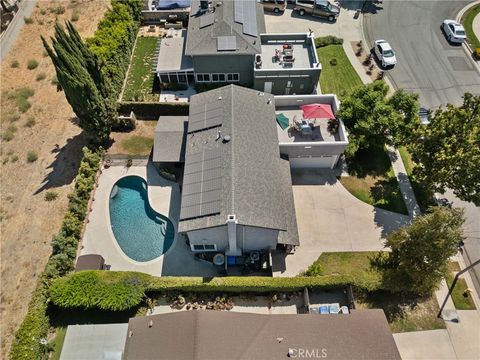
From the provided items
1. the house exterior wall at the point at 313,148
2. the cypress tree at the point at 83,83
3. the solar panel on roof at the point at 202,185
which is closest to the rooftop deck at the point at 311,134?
the house exterior wall at the point at 313,148

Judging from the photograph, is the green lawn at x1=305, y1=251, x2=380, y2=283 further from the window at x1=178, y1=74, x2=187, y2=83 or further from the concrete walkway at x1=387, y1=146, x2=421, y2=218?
the window at x1=178, y1=74, x2=187, y2=83

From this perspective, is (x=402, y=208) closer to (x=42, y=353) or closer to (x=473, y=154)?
(x=473, y=154)

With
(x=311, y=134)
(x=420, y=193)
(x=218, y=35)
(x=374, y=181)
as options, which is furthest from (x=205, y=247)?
(x=218, y=35)

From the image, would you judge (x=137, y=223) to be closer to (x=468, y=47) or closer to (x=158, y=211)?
(x=158, y=211)

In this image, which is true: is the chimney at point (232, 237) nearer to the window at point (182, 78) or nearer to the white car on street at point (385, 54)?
the window at point (182, 78)

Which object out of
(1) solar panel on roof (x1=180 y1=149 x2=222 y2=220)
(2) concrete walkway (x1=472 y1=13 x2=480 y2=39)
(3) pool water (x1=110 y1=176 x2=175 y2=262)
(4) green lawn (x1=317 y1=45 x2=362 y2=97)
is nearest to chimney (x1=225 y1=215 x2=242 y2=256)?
(1) solar panel on roof (x1=180 y1=149 x2=222 y2=220)

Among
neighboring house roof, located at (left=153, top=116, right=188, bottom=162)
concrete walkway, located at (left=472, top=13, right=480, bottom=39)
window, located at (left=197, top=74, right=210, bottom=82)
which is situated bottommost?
neighboring house roof, located at (left=153, top=116, right=188, bottom=162)
